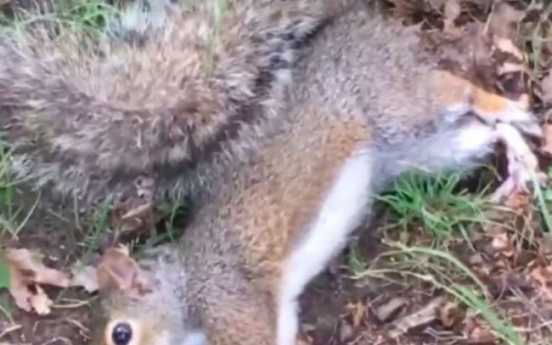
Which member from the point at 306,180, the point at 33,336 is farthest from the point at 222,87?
the point at 33,336

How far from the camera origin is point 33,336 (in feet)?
10.0

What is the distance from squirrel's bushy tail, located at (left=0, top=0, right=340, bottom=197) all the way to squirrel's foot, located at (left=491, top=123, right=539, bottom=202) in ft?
1.57

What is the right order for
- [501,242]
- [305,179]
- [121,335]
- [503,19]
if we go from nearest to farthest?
[121,335]
[305,179]
[501,242]
[503,19]

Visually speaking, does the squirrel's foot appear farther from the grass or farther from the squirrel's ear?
the squirrel's ear

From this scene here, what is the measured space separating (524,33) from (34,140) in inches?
46.6

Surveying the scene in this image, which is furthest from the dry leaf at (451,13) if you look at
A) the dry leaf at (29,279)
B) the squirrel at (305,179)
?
the dry leaf at (29,279)

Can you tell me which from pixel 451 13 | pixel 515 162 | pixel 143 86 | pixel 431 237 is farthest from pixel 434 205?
pixel 143 86

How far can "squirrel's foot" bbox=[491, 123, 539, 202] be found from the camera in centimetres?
315

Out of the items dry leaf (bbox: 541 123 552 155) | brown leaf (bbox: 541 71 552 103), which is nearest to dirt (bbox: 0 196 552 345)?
dry leaf (bbox: 541 123 552 155)

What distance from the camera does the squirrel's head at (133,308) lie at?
9.32ft

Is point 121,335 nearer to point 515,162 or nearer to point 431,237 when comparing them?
point 431,237

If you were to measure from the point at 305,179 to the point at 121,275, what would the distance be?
0.44m

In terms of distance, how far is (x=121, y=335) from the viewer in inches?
112

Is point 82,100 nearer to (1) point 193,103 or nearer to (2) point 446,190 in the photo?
(1) point 193,103
